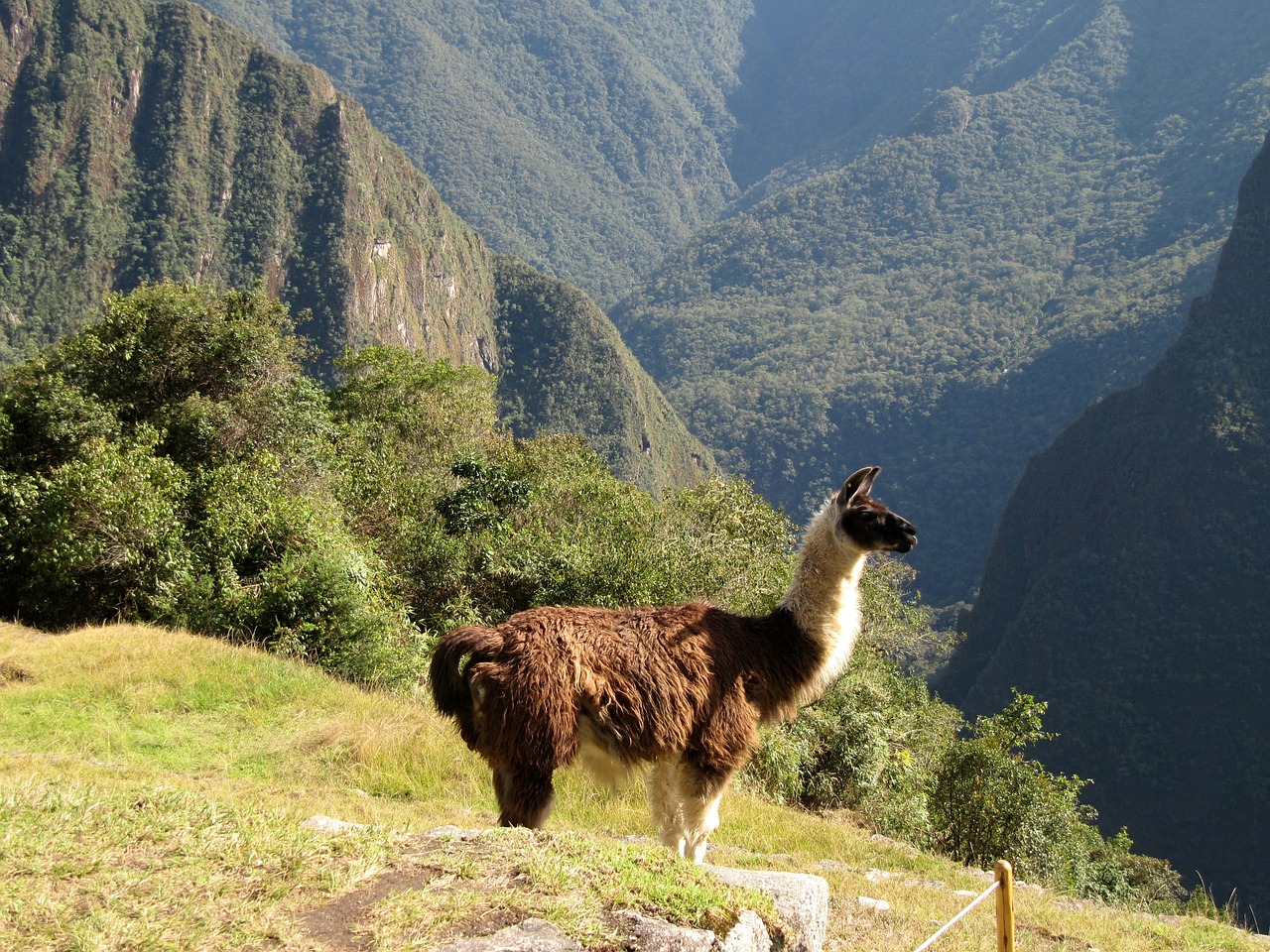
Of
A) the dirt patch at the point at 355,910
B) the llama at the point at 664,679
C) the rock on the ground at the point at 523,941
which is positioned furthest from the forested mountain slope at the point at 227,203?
the rock on the ground at the point at 523,941

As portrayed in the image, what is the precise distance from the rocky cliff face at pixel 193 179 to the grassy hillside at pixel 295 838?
114016mm

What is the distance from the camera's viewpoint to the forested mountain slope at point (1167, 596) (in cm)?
6725

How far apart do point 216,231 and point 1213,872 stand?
128883 mm

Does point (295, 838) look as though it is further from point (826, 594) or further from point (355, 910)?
point (826, 594)

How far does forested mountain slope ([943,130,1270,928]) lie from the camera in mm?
67250

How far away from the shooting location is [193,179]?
131375 millimetres

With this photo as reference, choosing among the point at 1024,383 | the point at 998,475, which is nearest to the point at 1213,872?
the point at 998,475

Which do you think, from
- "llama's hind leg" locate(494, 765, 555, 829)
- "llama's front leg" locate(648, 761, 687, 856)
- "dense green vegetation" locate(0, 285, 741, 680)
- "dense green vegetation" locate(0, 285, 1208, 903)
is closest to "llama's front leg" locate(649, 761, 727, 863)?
"llama's front leg" locate(648, 761, 687, 856)

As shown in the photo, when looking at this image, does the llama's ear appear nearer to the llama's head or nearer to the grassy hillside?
the llama's head

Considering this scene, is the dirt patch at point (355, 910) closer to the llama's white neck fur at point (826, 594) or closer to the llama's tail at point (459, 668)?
the llama's tail at point (459, 668)

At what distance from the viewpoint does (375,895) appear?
11.8ft

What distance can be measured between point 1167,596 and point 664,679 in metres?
91.6

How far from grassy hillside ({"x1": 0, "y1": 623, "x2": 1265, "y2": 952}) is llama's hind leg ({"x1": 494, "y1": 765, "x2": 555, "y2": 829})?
0.39 m

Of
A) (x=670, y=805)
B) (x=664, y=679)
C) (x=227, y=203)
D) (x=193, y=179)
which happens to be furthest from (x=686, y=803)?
(x=227, y=203)
